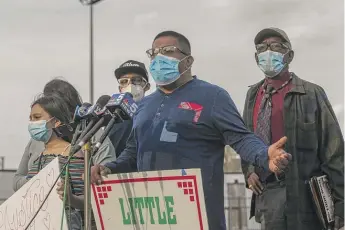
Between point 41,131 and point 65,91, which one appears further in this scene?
point 65,91

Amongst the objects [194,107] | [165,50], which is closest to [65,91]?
[165,50]

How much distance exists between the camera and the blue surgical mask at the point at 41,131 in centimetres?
423

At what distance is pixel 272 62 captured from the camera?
14.1 feet

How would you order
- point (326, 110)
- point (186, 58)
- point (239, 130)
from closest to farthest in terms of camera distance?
point (239, 130) → point (186, 58) → point (326, 110)

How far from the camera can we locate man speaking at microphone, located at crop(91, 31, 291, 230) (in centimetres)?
344

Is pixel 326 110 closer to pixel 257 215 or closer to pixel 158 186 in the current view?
pixel 257 215

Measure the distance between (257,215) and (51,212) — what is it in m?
1.44

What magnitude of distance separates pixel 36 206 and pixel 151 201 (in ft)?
2.60

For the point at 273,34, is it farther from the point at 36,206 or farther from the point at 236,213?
the point at 236,213

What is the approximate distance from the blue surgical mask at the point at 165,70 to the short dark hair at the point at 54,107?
855 millimetres

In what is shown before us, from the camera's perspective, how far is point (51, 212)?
11.6 feet

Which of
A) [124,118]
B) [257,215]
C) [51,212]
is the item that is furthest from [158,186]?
[257,215]

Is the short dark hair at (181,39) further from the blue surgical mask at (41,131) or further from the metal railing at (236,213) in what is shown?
the metal railing at (236,213)

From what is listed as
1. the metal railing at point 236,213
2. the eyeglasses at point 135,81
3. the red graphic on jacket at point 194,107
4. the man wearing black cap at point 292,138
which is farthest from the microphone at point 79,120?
the metal railing at point 236,213
